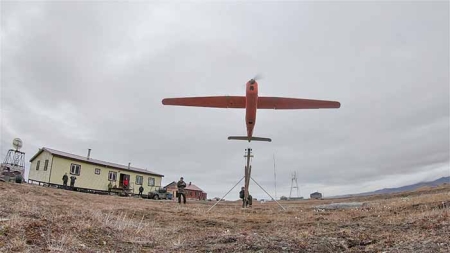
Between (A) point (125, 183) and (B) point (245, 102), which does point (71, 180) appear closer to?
(A) point (125, 183)

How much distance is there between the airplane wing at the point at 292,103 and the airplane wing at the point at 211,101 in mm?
1068

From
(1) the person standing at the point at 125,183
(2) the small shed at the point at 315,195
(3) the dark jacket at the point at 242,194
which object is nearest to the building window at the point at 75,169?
(1) the person standing at the point at 125,183

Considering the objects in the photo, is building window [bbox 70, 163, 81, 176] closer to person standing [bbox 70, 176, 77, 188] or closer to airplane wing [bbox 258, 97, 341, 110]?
person standing [bbox 70, 176, 77, 188]

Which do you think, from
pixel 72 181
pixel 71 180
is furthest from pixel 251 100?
pixel 71 180

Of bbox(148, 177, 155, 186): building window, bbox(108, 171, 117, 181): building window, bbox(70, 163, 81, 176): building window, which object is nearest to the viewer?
bbox(70, 163, 81, 176): building window

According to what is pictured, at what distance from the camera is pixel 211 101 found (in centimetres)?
1494

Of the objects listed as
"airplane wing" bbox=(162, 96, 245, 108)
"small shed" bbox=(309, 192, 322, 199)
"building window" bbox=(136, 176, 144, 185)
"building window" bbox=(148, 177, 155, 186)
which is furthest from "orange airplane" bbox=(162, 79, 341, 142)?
"small shed" bbox=(309, 192, 322, 199)

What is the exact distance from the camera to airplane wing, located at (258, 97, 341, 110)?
1487cm

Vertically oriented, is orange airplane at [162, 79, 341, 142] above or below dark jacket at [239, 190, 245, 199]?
above

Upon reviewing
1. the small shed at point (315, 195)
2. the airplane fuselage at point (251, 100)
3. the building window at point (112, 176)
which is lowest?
the small shed at point (315, 195)

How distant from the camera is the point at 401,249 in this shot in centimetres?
543

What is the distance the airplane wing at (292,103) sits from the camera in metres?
14.9

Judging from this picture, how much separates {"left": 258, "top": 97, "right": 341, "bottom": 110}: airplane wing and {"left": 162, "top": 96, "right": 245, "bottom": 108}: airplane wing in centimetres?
107

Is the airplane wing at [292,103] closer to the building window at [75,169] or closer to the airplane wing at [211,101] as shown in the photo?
the airplane wing at [211,101]
